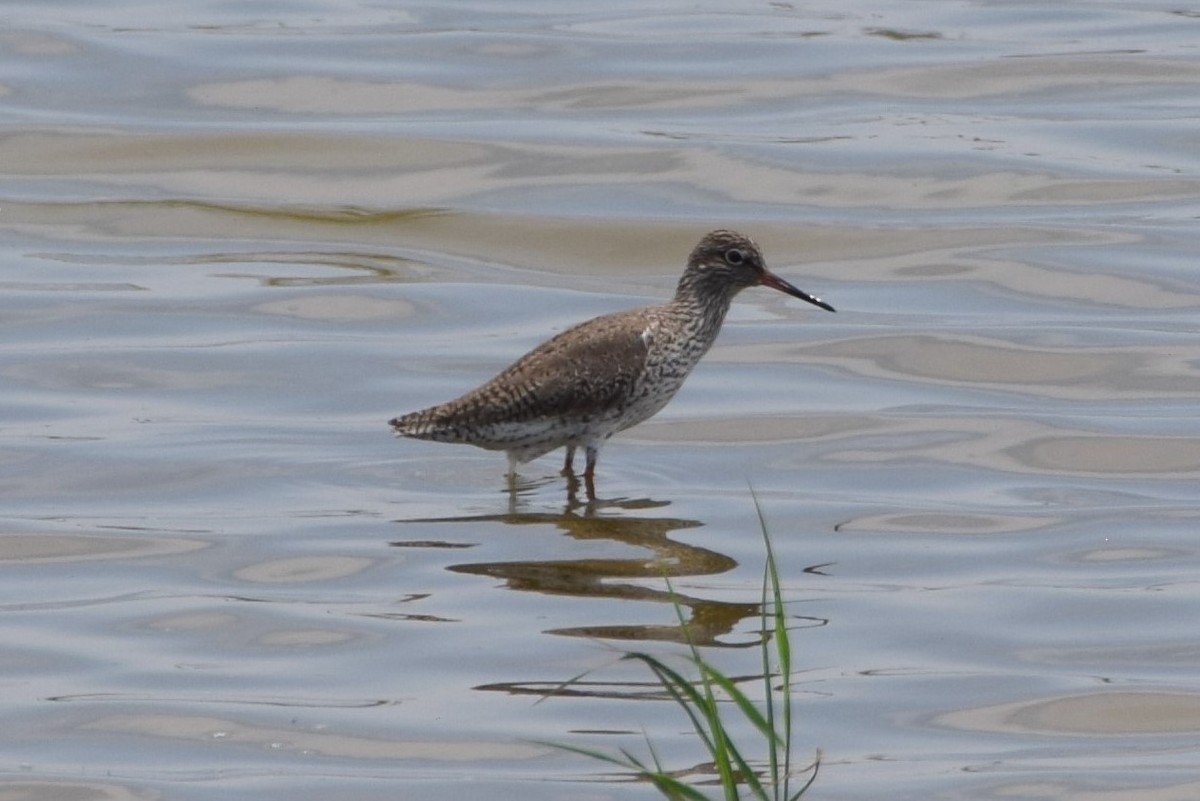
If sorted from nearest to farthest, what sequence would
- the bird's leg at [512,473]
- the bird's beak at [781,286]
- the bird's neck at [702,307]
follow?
the bird's leg at [512,473], the bird's neck at [702,307], the bird's beak at [781,286]

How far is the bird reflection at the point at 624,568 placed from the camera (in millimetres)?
8680

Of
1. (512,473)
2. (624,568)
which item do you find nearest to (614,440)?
(512,473)

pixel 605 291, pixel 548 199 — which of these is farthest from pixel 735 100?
pixel 605 291

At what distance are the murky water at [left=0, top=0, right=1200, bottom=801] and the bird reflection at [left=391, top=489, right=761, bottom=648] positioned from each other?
32 mm

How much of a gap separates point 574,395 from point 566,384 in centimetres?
6

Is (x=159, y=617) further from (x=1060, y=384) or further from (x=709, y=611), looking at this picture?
(x=1060, y=384)

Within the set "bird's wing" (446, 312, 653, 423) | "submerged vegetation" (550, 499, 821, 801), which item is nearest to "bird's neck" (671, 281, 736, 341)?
"bird's wing" (446, 312, 653, 423)

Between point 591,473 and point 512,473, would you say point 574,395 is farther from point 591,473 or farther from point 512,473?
point 512,473

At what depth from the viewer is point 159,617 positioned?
8.84m

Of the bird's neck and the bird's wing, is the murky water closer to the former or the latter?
the bird's wing

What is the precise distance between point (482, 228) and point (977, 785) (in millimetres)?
9976

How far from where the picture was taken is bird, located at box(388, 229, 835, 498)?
36.6 ft

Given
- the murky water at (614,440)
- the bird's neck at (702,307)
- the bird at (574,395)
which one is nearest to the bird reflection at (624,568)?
the murky water at (614,440)

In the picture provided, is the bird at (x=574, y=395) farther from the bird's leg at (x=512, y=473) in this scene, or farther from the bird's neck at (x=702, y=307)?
the bird's neck at (x=702, y=307)
